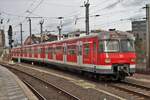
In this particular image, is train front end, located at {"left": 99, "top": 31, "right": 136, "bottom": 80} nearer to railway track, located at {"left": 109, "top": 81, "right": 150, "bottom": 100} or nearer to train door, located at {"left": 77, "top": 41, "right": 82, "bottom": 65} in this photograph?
railway track, located at {"left": 109, "top": 81, "right": 150, "bottom": 100}

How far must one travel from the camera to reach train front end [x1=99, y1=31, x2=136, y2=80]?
71.4 feet

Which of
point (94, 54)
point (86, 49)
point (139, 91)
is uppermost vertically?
point (86, 49)

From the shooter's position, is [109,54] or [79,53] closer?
[109,54]

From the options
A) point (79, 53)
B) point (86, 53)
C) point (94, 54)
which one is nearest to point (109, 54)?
point (94, 54)

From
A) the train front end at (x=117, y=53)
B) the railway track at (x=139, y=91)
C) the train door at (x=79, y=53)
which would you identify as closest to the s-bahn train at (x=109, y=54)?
the train front end at (x=117, y=53)

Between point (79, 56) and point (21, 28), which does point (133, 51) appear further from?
point (21, 28)

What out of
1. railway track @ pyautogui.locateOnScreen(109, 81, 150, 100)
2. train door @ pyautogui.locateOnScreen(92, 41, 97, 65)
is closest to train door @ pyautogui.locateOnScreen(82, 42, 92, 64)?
train door @ pyautogui.locateOnScreen(92, 41, 97, 65)

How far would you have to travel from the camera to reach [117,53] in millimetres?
21969

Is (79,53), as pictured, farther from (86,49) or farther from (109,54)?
(109,54)

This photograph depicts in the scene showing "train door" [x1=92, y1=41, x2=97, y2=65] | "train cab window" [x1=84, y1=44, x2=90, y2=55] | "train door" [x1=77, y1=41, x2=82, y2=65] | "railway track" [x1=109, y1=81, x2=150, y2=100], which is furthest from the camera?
"train door" [x1=77, y1=41, x2=82, y2=65]

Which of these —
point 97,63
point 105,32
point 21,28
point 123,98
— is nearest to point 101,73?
point 97,63

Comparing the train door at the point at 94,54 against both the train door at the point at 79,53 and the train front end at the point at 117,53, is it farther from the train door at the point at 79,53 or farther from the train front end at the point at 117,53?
the train door at the point at 79,53

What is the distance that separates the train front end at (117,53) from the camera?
71.4 feet

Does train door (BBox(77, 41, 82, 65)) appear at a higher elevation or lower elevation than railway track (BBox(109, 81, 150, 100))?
higher
